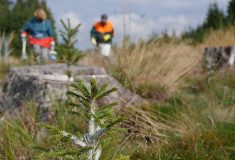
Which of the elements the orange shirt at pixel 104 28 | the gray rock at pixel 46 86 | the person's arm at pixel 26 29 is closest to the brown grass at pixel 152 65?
the gray rock at pixel 46 86

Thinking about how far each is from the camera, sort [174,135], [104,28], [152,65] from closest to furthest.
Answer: [174,135], [152,65], [104,28]

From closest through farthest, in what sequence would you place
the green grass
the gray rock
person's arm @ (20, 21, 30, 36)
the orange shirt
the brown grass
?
1. the green grass
2. the gray rock
3. the brown grass
4. person's arm @ (20, 21, 30, 36)
5. the orange shirt


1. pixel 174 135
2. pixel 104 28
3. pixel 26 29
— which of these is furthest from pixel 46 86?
pixel 104 28

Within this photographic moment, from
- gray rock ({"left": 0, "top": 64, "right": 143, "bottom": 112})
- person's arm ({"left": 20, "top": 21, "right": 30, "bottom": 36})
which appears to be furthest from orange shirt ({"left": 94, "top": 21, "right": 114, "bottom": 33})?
gray rock ({"left": 0, "top": 64, "right": 143, "bottom": 112})

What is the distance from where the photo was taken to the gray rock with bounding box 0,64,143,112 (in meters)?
4.65

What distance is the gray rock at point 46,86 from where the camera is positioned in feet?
15.3

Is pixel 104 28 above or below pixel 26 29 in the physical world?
below

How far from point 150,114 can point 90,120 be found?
2437 millimetres

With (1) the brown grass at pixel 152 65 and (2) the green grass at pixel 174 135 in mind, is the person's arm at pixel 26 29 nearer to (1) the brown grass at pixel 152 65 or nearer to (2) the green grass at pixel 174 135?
(1) the brown grass at pixel 152 65

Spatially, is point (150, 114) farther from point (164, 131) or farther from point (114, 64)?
point (114, 64)

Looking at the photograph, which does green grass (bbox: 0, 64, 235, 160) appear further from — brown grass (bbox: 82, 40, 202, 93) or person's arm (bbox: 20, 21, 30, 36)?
person's arm (bbox: 20, 21, 30, 36)

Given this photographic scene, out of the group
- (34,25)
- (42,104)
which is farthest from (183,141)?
(34,25)

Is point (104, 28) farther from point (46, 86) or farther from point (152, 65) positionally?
point (46, 86)

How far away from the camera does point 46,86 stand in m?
4.84
